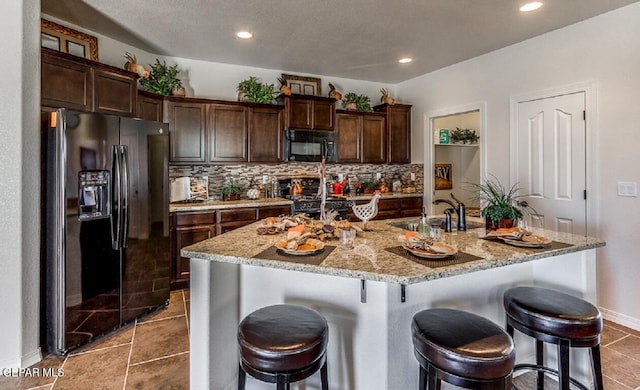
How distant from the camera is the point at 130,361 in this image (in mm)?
2416

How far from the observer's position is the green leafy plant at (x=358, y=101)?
5.21m

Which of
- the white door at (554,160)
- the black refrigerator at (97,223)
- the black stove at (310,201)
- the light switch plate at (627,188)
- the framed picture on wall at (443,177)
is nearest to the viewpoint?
the black refrigerator at (97,223)

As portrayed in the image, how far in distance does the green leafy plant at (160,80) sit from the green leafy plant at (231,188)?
1.32 metres

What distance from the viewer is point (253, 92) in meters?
4.47

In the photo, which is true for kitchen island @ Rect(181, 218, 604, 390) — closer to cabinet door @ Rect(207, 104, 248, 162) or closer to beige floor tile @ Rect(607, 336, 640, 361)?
beige floor tile @ Rect(607, 336, 640, 361)

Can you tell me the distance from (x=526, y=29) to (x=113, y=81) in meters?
4.05

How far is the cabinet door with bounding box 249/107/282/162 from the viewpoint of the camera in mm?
4473

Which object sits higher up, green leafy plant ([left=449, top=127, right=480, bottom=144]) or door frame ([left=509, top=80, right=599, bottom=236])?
green leafy plant ([left=449, top=127, right=480, bottom=144])

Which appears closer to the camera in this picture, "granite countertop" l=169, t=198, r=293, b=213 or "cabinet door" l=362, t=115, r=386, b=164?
"granite countertop" l=169, t=198, r=293, b=213

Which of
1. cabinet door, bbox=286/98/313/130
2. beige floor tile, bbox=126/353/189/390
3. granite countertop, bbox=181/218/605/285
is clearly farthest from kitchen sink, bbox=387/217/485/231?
cabinet door, bbox=286/98/313/130

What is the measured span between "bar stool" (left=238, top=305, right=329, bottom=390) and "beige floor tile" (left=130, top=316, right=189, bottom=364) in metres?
1.36

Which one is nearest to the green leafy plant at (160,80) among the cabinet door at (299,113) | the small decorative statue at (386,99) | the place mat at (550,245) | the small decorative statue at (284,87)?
the small decorative statue at (284,87)

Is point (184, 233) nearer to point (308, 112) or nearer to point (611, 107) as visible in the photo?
point (308, 112)

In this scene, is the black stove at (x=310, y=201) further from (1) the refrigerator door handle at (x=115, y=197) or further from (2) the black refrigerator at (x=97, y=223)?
(1) the refrigerator door handle at (x=115, y=197)
